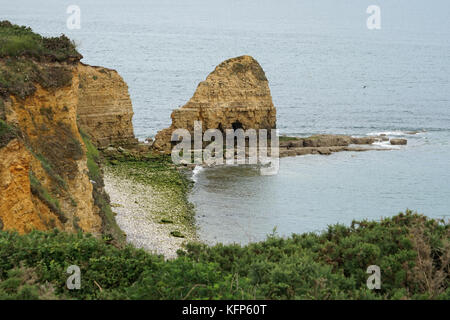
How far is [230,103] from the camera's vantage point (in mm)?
68438

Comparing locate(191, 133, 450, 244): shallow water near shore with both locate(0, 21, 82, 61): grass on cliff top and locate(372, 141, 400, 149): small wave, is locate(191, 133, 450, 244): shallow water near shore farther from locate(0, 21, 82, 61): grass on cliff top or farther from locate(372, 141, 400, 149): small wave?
locate(0, 21, 82, 61): grass on cliff top

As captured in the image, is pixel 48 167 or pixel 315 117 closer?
pixel 48 167

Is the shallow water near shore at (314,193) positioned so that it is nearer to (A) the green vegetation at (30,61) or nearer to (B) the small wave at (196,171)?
(B) the small wave at (196,171)

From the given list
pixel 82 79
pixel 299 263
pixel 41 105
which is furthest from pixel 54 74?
pixel 82 79

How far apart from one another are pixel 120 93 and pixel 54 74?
34138mm

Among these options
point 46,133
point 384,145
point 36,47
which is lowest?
point 384,145

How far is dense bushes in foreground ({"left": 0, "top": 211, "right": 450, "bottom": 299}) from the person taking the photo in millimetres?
13336

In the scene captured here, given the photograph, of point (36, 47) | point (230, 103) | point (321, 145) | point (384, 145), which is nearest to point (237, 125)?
point (230, 103)

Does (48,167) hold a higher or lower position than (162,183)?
higher

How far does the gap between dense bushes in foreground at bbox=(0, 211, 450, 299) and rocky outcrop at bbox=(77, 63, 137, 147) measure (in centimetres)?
4253

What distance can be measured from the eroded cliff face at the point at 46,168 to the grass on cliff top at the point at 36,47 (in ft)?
1.67

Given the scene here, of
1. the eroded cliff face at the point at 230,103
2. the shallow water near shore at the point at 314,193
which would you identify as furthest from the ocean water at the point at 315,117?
the eroded cliff face at the point at 230,103

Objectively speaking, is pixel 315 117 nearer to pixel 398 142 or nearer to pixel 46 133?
pixel 398 142

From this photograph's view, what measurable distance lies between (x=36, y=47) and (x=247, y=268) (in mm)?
17298
